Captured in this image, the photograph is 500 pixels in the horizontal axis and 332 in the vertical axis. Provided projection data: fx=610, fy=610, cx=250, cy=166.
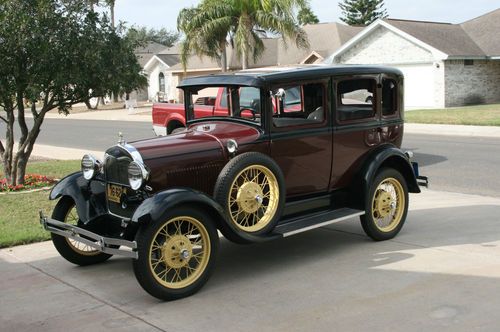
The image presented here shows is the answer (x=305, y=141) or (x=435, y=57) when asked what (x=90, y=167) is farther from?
(x=435, y=57)

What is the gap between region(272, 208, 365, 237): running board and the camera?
215 inches

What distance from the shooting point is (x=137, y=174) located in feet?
16.4

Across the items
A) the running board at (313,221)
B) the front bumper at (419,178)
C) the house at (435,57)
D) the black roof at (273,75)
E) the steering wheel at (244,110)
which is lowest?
the running board at (313,221)

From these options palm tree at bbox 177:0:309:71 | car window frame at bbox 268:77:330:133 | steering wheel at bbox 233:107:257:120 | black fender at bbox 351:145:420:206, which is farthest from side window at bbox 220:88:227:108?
palm tree at bbox 177:0:309:71

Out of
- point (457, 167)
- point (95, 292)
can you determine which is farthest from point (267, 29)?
point (95, 292)

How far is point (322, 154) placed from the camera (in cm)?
598

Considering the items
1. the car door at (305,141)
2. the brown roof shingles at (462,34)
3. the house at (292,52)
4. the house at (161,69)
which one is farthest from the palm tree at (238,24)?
the car door at (305,141)

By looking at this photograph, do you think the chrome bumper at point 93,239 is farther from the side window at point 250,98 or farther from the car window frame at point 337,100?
the car window frame at point 337,100

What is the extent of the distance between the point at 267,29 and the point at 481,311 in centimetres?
2593

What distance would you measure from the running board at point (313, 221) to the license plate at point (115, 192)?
1.39m

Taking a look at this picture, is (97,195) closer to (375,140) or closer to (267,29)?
(375,140)

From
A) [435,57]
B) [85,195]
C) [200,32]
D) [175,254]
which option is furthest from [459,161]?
[200,32]

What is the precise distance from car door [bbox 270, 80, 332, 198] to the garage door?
83.7ft

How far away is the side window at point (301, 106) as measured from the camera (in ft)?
19.3
